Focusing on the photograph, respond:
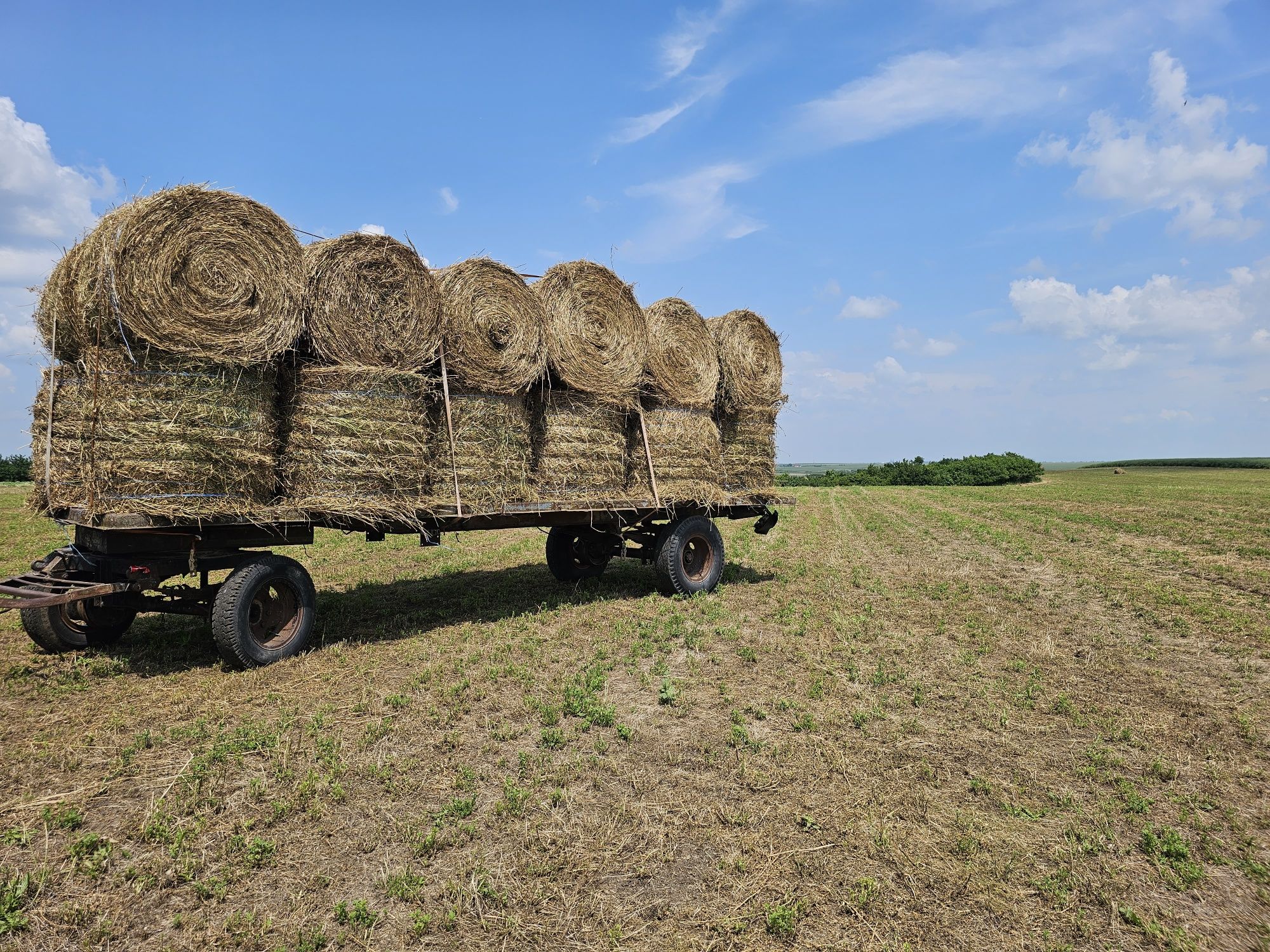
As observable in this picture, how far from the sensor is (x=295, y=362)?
20.8ft

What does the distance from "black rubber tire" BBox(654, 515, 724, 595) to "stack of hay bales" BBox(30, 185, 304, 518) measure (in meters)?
4.67

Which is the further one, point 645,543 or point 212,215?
point 645,543

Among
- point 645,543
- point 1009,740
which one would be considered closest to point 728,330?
point 645,543

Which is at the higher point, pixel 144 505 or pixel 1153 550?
pixel 144 505

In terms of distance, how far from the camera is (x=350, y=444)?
6.26m

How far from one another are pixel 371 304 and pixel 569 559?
4.83 m

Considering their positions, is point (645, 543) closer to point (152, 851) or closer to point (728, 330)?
point (728, 330)

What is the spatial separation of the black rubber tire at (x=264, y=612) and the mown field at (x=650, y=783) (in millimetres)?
226

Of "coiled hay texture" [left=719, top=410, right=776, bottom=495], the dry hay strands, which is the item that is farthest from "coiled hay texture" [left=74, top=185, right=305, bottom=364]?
"coiled hay texture" [left=719, top=410, right=776, bottom=495]

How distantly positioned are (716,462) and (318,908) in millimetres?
7381

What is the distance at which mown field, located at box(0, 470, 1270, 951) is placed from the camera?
2.94 metres

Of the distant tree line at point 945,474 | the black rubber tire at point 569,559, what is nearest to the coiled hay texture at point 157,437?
the black rubber tire at point 569,559

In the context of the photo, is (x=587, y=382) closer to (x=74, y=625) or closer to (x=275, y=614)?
(x=275, y=614)

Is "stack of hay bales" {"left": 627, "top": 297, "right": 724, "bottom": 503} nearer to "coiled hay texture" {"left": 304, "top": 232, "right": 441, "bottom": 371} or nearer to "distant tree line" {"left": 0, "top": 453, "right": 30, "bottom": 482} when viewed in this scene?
"coiled hay texture" {"left": 304, "top": 232, "right": 441, "bottom": 371}
